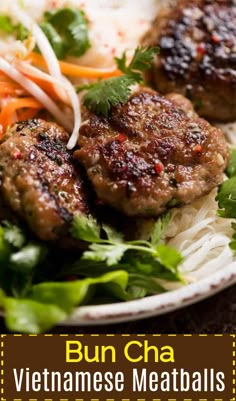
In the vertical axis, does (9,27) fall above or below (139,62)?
above

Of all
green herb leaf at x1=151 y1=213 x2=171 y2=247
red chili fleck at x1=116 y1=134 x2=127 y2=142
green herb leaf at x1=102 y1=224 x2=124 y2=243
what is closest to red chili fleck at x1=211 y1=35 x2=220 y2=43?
red chili fleck at x1=116 y1=134 x2=127 y2=142

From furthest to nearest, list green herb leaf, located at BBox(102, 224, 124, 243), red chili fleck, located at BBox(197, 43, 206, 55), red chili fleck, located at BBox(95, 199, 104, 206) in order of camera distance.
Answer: red chili fleck, located at BBox(197, 43, 206, 55) → red chili fleck, located at BBox(95, 199, 104, 206) → green herb leaf, located at BBox(102, 224, 124, 243)

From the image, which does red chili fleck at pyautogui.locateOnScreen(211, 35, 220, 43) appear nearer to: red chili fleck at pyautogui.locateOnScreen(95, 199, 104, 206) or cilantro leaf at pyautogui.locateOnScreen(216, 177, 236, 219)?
cilantro leaf at pyautogui.locateOnScreen(216, 177, 236, 219)

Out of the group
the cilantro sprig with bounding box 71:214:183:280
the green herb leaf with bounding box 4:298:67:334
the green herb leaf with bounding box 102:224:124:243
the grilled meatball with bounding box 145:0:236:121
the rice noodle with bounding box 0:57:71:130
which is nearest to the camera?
the green herb leaf with bounding box 4:298:67:334

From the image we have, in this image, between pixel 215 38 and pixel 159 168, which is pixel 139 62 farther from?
pixel 159 168

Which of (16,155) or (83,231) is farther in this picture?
(16,155)

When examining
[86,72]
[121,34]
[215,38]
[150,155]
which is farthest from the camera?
[121,34]

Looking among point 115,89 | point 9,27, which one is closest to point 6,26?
point 9,27
